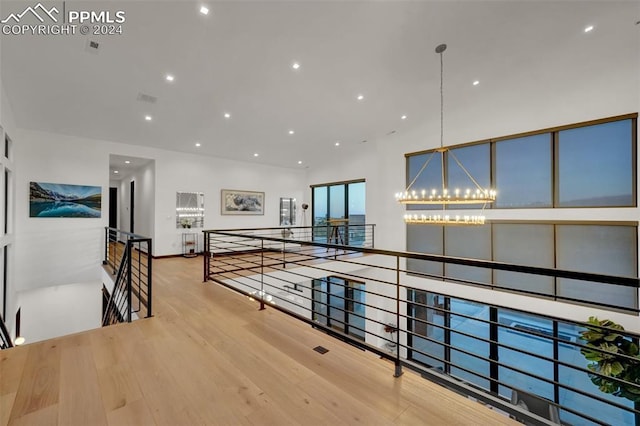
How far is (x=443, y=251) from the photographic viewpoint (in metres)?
6.90

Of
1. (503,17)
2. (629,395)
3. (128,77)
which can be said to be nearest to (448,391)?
(629,395)

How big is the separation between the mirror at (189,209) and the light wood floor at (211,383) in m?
5.36

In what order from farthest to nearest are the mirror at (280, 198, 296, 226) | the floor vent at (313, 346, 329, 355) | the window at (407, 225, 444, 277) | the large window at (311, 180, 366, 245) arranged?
1. the mirror at (280, 198, 296, 226)
2. the large window at (311, 180, 366, 245)
3. the window at (407, 225, 444, 277)
4. the floor vent at (313, 346, 329, 355)

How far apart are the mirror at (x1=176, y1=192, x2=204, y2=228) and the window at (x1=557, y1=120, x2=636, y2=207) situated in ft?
29.1

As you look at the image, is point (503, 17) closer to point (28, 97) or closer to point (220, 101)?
point (220, 101)

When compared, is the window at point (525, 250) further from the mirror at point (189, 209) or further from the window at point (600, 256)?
the mirror at point (189, 209)

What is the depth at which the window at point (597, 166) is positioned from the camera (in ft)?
15.4

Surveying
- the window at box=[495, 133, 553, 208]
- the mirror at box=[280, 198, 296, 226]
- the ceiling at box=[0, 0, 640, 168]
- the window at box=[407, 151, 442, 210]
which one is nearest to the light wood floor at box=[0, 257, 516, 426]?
the ceiling at box=[0, 0, 640, 168]

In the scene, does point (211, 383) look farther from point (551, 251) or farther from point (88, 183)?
point (88, 183)

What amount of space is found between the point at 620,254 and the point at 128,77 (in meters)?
8.86

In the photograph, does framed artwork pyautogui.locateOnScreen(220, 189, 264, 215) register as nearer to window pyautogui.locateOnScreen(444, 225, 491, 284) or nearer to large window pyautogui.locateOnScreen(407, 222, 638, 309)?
large window pyautogui.locateOnScreen(407, 222, 638, 309)

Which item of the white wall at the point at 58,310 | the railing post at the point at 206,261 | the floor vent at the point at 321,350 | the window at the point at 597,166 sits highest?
the window at the point at 597,166

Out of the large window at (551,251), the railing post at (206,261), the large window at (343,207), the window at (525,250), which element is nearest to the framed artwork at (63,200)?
the railing post at (206,261)

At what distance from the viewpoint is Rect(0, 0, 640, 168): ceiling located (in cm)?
332
